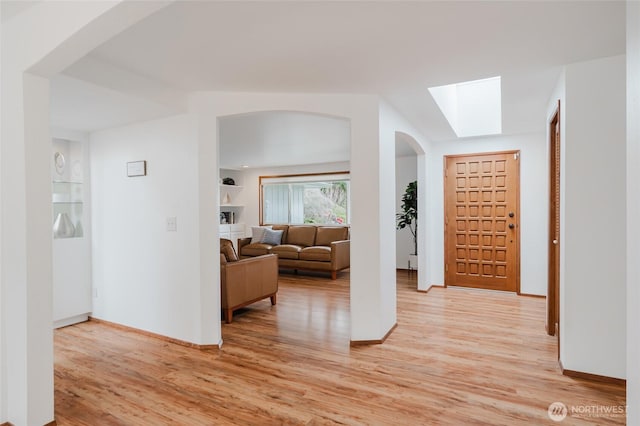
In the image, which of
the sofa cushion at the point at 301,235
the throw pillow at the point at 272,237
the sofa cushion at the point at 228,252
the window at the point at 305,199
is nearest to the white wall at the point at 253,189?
the window at the point at 305,199

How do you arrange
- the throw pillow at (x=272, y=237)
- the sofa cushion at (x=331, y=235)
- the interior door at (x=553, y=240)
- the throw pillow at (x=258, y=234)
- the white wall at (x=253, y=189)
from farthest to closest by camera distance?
the white wall at (x=253, y=189) < the throw pillow at (x=258, y=234) < the throw pillow at (x=272, y=237) < the sofa cushion at (x=331, y=235) < the interior door at (x=553, y=240)

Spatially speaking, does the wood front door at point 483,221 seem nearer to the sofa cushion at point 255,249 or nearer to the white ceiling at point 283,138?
the white ceiling at point 283,138

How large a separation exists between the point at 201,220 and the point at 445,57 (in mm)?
2335

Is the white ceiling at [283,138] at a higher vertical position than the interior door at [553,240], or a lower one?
higher

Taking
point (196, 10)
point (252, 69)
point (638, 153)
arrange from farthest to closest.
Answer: point (252, 69) → point (196, 10) → point (638, 153)

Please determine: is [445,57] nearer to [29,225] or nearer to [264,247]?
[29,225]

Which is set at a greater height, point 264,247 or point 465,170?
point 465,170

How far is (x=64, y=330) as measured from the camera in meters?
3.69

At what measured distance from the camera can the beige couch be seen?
21.2 ft

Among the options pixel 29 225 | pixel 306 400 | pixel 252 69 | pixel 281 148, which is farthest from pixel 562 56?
pixel 281 148

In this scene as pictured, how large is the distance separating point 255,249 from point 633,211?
6.61 m

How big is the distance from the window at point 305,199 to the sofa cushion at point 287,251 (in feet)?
4.39

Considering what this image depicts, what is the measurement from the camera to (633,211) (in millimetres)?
→ 1447

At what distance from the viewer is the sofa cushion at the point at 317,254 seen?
6.46 meters
